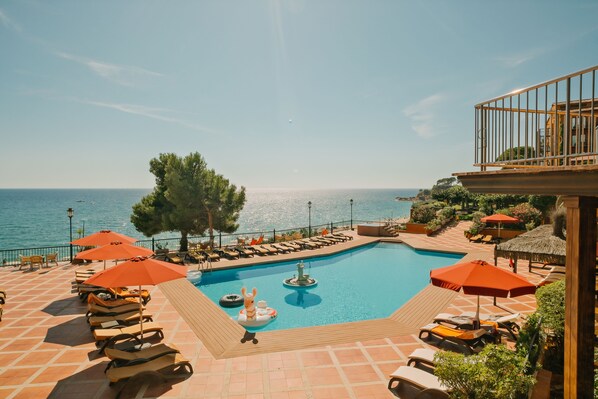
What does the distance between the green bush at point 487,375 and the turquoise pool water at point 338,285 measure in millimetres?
6230

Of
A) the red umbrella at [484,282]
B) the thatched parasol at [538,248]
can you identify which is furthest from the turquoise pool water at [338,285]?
the red umbrella at [484,282]

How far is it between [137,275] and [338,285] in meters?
9.96

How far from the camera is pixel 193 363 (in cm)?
671

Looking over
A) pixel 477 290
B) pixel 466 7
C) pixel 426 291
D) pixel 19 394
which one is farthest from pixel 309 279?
pixel 466 7

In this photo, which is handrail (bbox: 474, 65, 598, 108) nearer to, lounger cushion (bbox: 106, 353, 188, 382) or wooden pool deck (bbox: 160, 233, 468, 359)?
wooden pool deck (bbox: 160, 233, 468, 359)

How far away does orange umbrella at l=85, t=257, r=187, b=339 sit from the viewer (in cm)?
616

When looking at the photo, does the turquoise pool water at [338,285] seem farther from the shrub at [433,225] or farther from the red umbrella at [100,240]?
the shrub at [433,225]

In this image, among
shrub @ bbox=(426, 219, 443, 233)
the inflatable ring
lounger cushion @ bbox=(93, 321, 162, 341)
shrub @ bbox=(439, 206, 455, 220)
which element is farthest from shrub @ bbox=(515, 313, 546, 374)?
shrub @ bbox=(439, 206, 455, 220)

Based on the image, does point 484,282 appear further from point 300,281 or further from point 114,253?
point 114,253

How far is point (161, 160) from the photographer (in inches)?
873

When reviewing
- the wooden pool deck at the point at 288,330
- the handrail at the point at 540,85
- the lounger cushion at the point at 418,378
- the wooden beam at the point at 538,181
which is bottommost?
the wooden pool deck at the point at 288,330

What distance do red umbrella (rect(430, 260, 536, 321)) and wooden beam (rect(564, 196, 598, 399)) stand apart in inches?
95.1

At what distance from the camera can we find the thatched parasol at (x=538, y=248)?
10969mm

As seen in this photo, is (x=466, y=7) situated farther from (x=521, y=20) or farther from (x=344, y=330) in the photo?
(x=344, y=330)
